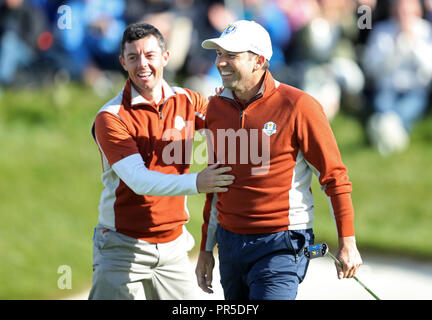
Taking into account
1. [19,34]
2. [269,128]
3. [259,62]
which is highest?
[19,34]

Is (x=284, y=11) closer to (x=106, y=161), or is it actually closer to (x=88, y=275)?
(x=88, y=275)

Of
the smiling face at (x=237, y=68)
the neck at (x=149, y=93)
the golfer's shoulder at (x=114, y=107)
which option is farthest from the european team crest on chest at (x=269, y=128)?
the golfer's shoulder at (x=114, y=107)

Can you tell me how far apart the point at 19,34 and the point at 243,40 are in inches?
258

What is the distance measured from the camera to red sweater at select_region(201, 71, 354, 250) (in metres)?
3.25

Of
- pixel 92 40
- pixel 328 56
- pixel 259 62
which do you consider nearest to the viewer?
pixel 259 62

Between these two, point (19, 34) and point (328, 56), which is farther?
point (19, 34)

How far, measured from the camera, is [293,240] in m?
3.34

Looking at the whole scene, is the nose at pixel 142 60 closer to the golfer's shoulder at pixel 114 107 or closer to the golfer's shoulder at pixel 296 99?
the golfer's shoulder at pixel 114 107

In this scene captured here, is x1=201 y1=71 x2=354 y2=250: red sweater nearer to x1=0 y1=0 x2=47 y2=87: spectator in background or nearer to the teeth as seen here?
the teeth

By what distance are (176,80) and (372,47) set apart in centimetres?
264

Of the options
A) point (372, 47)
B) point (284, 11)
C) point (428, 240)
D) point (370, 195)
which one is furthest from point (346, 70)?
point (428, 240)

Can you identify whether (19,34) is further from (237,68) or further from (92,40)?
(237,68)

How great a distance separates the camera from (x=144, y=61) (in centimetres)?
364

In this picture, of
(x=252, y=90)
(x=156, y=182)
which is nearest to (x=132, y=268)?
(x=156, y=182)
